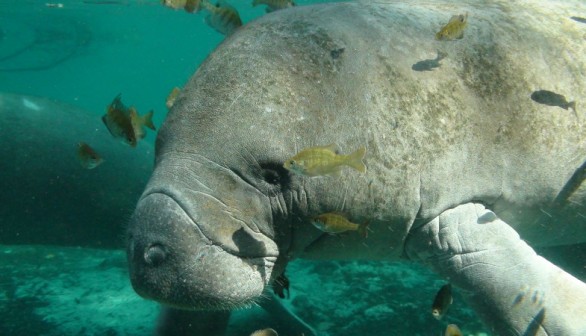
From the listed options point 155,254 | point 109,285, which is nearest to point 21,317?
point 109,285

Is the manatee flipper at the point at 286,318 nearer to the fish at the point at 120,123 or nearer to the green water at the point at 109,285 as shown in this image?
the green water at the point at 109,285

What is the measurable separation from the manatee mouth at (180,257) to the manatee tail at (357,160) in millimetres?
677

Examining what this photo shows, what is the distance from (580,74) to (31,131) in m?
8.06

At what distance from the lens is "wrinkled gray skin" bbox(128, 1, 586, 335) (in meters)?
2.50

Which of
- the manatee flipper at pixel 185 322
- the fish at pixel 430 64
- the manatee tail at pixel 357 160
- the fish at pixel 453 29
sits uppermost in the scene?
the fish at pixel 453 29

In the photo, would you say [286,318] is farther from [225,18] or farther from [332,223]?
[225,18]

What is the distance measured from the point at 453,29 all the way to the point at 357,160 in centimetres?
125

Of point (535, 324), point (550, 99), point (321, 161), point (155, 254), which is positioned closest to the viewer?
point (155, 254)

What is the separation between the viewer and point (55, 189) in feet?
25.2

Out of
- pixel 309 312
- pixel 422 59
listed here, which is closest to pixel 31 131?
pixel 309 312

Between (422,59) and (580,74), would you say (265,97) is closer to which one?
(422,59)

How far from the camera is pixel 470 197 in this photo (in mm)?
3115

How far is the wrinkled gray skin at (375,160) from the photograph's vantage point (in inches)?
98.3

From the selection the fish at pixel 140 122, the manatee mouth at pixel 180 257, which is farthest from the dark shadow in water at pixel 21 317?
the manatee mouth at pixel 180 257
